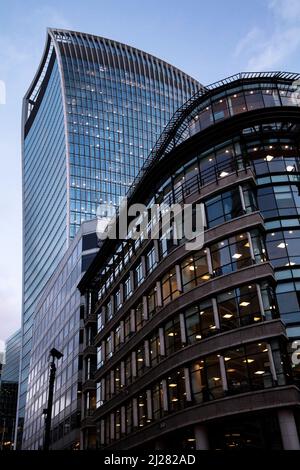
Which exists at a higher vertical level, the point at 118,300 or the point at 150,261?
the point at 118,300

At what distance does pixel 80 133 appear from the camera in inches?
5822

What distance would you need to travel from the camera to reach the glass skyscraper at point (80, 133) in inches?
5581

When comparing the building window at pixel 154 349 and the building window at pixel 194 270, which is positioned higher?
the building window at pixel 194 270

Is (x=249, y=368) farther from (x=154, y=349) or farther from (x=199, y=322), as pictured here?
(x=154, y=349)

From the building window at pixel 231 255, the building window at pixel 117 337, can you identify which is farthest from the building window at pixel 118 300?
the building window at pixel 231 255

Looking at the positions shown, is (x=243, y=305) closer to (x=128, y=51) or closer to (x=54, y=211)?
(x=54, y=211)

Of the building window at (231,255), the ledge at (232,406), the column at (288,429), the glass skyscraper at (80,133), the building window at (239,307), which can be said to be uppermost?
the glass skyscraper at (80,133)

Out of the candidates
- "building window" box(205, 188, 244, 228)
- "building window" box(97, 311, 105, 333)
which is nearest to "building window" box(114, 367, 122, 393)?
"building window" box(97, 311, 105, 333)

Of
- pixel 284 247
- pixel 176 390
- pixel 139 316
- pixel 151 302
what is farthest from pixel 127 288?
pixel 284 247

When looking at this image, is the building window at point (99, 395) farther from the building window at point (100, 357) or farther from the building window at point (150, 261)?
the building window at point (150, 261)

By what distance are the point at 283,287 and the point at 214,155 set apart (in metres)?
12.1

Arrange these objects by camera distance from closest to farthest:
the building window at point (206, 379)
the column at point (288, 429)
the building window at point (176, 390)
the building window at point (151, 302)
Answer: the column at point (288, 429)
the building window at point (206, 379)
the building window at point (176, 390)
the building window at point (151, 302)

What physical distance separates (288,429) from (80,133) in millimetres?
131061

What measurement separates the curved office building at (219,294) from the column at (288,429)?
0.19 feet
